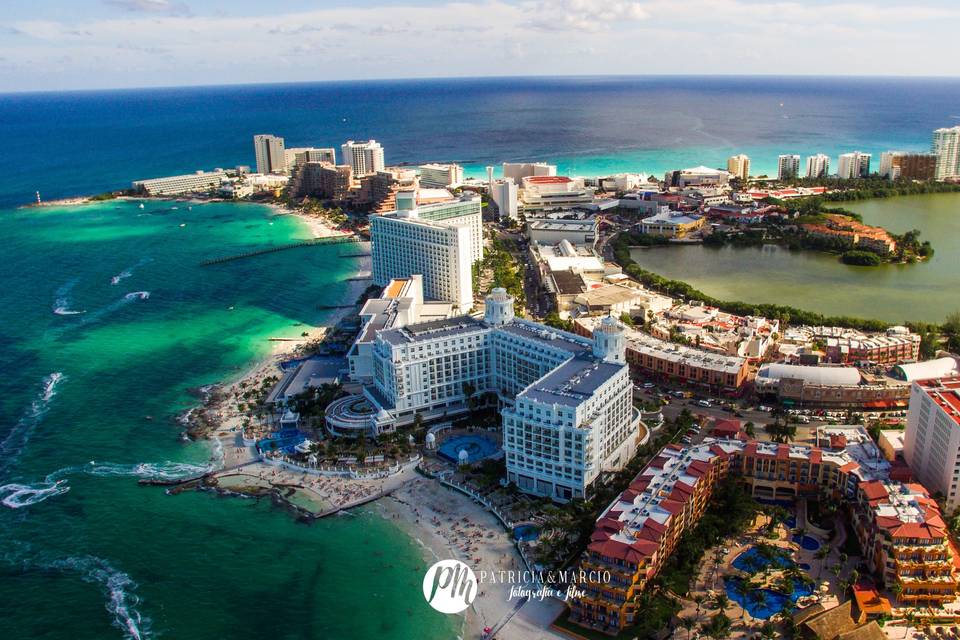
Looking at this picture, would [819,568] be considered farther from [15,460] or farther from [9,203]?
[9,203]

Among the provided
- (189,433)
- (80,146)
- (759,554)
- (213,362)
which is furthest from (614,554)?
(80,146)

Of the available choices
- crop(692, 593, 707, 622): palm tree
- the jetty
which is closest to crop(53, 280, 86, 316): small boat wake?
the jetty

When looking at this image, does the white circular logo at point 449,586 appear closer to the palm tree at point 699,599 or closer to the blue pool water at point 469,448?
the blue pool water at point 469,448

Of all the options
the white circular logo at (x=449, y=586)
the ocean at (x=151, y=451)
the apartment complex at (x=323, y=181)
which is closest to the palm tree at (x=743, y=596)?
the white circular logo at (x=449, y=586)

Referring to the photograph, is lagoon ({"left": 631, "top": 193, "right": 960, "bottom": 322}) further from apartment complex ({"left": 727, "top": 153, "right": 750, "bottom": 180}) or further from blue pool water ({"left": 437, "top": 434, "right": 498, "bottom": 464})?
blue pool water ({"left": 437, "top": 434, "right": 498, "bottom": 464})

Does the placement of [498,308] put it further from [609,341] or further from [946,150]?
[946,150]

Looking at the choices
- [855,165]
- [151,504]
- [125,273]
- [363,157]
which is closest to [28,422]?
[151,504]
